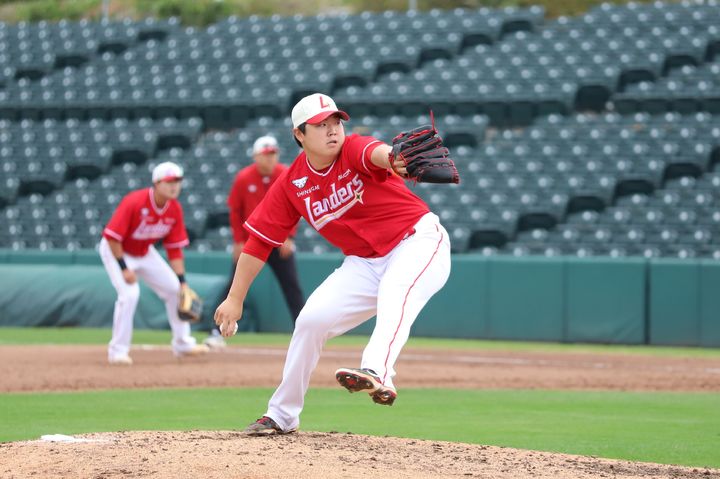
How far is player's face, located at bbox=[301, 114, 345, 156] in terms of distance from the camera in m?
5.27

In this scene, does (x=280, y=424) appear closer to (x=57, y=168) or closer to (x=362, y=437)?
(x=362, y=437)

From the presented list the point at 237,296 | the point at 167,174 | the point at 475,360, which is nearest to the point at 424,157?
the point at 237,296

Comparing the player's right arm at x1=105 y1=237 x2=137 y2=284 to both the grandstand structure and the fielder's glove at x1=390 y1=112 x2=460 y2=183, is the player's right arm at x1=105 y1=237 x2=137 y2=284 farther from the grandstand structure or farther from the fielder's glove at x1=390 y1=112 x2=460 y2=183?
the grandstand structure

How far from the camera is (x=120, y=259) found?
1028 centimetres

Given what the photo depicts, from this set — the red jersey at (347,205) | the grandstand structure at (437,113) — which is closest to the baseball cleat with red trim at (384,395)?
the red jersey at (347,205)

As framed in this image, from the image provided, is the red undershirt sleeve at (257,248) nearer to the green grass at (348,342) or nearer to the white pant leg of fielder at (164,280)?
the white pant leg of fielder at (164,280)

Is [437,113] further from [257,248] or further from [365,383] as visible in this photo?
[365,383]

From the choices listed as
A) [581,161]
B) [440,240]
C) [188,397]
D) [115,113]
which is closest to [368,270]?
[440,240]

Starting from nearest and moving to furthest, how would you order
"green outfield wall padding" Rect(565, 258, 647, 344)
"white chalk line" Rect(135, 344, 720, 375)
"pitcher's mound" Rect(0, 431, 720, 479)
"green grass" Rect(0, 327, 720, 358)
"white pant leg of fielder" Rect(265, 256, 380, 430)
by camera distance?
"pitcher's mound" Rect(0, 431, 720, 479) → "white pant leg of fielder" Rect(265, 256, 380, 430) → "white chalk line" Rect(135, 344, 720, 375) → "green grass" Rect(0, 327, 720, 358) → "green outfield wall padding" Rect(565, 258, 647, 344)

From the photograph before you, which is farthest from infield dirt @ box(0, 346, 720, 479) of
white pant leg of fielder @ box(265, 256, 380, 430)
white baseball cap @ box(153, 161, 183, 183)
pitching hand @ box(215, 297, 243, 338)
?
white baseball cap @ box(153, 161, 183, 183)

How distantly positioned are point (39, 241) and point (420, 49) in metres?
8.78

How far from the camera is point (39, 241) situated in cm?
2028

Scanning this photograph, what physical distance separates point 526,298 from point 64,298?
663cm

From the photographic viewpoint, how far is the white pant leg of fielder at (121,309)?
10297 mm
